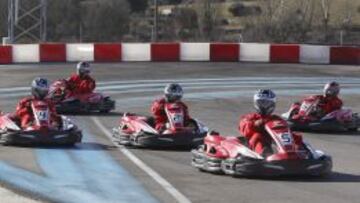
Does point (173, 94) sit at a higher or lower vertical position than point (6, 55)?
higher

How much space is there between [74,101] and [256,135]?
956 cm

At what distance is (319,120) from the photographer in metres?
17.8

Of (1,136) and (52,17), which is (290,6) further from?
(1,136)

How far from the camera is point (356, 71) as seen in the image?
34.4 meters

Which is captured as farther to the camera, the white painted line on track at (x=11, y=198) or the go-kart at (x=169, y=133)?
the go-kart at (x=169, y=133)

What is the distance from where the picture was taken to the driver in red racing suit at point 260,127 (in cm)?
1191

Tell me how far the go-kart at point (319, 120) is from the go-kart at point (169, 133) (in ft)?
11.7

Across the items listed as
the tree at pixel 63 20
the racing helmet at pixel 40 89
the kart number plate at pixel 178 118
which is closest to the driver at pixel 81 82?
the racing helmet at pixel 40 89

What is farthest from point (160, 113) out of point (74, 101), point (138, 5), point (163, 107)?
point (138, 5)

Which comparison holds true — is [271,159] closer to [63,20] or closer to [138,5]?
[63,20]

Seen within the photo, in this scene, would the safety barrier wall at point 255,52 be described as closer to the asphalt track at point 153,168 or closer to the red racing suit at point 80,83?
the asphalt track at point 153,168

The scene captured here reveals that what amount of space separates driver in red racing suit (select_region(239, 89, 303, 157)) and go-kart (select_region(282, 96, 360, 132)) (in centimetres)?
551

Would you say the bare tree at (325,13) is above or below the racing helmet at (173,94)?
above

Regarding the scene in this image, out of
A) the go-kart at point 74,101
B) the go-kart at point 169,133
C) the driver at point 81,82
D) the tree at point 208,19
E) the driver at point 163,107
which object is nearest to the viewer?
the go-kart at point 169,133
